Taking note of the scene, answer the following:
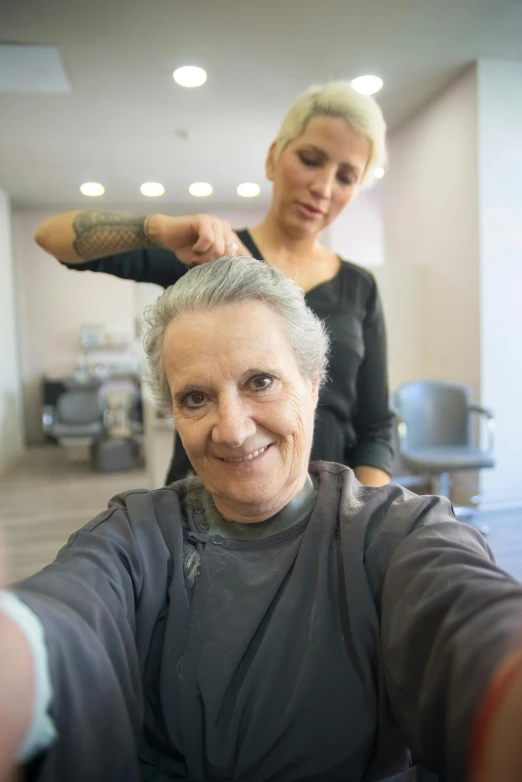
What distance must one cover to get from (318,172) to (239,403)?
607 millimetres

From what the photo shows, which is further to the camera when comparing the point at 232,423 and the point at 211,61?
the point at 211,61

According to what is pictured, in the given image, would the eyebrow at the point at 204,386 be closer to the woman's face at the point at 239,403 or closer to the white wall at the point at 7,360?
the woman's face at the point at 239,403

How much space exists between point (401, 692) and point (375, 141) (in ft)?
3.46

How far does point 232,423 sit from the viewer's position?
80 cm

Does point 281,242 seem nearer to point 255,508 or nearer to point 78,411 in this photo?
point 255,508

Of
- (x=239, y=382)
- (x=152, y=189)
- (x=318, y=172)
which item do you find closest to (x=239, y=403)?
(x=239, y=382)

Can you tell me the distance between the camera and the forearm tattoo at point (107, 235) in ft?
3.63

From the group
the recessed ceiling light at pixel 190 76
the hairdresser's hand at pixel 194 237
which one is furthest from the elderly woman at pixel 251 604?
the recessed ceiling light at pixel 190 76

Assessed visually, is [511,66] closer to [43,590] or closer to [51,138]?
[51,138]

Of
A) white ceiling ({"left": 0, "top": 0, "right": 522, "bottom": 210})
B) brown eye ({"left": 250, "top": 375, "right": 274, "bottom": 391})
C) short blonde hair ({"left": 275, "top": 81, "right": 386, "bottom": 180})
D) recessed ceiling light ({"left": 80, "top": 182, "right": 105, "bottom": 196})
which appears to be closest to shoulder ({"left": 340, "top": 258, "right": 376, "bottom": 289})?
short blonde hair ({"left": 275, "top": 81, "right": 386, "bottom": 180})

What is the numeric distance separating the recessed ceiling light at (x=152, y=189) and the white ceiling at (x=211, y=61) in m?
0.57

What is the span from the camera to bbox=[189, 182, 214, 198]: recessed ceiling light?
235 inches

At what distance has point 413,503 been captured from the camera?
80 cm

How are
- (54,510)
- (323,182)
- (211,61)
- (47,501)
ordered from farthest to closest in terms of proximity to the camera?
(47,501), (54,510), (211,61), (323,182)
